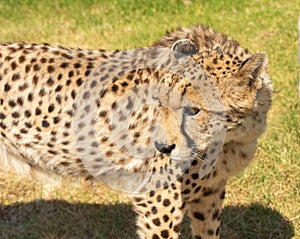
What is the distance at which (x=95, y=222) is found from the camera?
520cm

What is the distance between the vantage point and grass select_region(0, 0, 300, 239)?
201 inches

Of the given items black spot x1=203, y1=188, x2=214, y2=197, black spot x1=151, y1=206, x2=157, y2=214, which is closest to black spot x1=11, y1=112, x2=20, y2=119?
black spot x1=151, y1=206, x2=157, y2=214

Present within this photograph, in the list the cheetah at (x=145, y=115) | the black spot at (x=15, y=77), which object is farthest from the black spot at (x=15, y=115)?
the black spot at (x=15, y=77)

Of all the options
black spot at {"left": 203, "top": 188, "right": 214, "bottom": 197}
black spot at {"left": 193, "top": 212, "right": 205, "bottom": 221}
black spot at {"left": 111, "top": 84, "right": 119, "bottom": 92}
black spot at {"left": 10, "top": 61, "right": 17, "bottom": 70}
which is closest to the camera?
black spot at {"left": 111, "top": 84, "right": 119, "bottom": 92}

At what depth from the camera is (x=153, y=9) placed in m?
8.73

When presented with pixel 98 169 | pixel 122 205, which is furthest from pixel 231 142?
pixel 122 205

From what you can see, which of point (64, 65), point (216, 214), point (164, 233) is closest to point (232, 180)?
point (216, 214)

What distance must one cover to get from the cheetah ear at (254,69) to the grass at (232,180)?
1.44m

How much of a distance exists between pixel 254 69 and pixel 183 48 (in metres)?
0.43

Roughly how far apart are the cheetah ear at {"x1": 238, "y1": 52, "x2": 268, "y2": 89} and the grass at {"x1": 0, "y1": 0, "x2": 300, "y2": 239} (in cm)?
144

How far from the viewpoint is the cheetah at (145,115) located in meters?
3.74

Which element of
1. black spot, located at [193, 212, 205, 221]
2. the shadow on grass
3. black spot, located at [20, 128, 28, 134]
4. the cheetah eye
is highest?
the cheetah eye

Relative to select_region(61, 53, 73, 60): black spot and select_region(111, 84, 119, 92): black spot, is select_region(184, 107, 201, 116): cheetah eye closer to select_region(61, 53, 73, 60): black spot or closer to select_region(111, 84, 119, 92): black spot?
select_region(111, 84, 119, 92): black spot

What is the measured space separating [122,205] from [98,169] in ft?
3.98
